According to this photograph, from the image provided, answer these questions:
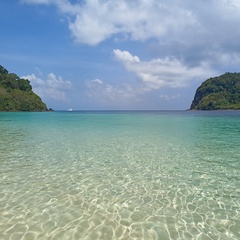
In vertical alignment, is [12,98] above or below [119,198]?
above

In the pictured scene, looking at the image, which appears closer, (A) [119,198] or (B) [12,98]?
(A) [119,198]

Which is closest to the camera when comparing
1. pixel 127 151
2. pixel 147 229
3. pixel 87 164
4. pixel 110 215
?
pixel 147 229

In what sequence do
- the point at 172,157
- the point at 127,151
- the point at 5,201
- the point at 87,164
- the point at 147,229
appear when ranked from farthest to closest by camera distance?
the point at 127,151 < the point at 172,157 < the point at 87,164 < the point at 5,201 < the point at 147,229

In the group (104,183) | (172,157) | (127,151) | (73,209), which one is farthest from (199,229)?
(127,151)

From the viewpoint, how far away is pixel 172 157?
54.4ft

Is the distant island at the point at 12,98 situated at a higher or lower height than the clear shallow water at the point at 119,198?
higher

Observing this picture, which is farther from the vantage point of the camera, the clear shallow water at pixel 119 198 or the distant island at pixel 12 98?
the distant island at pixel 12 98

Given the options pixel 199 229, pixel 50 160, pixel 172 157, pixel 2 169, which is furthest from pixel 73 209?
pixel 172 157

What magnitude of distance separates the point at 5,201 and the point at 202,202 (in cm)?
711

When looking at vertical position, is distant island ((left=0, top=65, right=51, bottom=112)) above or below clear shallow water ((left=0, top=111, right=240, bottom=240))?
above

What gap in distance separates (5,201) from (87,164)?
20.5ft

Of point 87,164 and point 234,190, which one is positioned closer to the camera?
point 234,190

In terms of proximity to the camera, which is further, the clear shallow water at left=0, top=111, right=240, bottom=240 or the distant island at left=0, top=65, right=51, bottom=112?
the distant island at left=0, top=65, right=51, bottom=112

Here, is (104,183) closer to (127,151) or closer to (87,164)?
(87,164)
